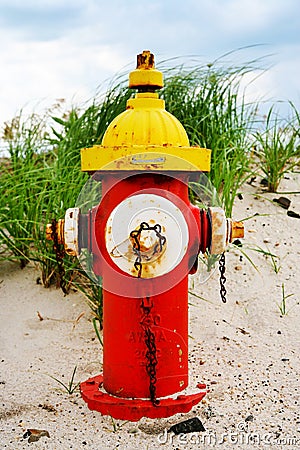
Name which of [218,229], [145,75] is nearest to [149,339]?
[218,229]

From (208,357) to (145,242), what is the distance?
0.78 meters

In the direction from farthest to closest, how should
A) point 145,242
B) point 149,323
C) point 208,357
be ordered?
1. point 208,357
2. point 149,323
3. point 145,242

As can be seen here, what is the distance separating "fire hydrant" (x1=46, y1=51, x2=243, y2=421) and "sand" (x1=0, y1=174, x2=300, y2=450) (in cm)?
12

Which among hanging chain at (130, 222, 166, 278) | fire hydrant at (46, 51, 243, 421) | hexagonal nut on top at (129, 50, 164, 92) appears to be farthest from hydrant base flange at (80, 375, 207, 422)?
hexagonal nut on top at (129, 50, 164, 92)

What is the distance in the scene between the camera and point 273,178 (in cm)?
411

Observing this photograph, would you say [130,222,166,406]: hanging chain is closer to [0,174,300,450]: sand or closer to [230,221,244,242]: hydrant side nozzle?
[0,174,300,450]: sand

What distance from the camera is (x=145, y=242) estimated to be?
2.20m

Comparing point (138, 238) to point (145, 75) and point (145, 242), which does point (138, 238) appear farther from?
point (145, 75)

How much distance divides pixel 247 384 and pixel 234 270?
0.99 meters

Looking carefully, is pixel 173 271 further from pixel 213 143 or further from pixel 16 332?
pixel 213 143

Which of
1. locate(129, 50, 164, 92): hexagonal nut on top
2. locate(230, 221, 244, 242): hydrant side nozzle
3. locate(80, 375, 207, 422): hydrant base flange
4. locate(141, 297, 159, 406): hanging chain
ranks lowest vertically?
locate(80, 375, 207, 422): hydrant base flange

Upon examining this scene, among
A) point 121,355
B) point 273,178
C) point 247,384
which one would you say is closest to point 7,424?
point 121,355

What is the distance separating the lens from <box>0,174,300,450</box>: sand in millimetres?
2234

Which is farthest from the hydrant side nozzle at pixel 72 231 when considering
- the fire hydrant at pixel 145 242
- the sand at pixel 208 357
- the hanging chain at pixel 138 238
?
the sand at pixel 208 357
